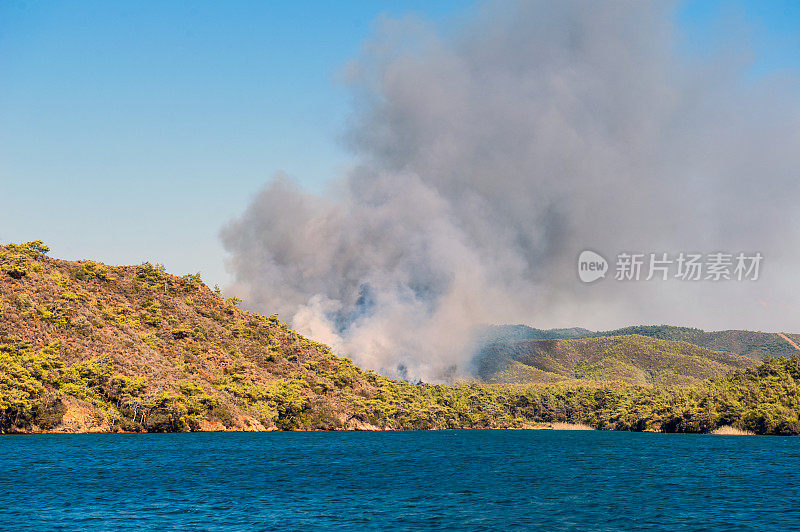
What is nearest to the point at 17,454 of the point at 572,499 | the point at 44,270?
the point at 572,499

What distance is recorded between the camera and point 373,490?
7150 cm

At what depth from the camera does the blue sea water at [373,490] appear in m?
52.2

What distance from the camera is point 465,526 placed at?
166 ft

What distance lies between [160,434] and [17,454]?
2524 inches

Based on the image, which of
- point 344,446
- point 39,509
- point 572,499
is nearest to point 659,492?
point 572,499

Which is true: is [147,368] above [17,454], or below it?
above

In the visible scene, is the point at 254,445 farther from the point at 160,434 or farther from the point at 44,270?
the point at 44,270

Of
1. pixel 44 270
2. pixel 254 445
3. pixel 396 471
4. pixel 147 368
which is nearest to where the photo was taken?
pixel 396 471

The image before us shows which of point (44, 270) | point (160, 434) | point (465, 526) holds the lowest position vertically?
point (160, 434)

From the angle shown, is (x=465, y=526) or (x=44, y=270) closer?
(x=465, y=526)

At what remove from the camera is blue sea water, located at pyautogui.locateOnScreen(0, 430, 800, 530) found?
52156 millimetres

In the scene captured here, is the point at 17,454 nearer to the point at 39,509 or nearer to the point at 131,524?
the point at 39,509

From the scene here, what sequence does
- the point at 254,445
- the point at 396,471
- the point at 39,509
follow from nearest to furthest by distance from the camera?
the point at 39,509, the point at 396,471, the point at 254,445

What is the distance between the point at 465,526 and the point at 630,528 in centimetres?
1277
